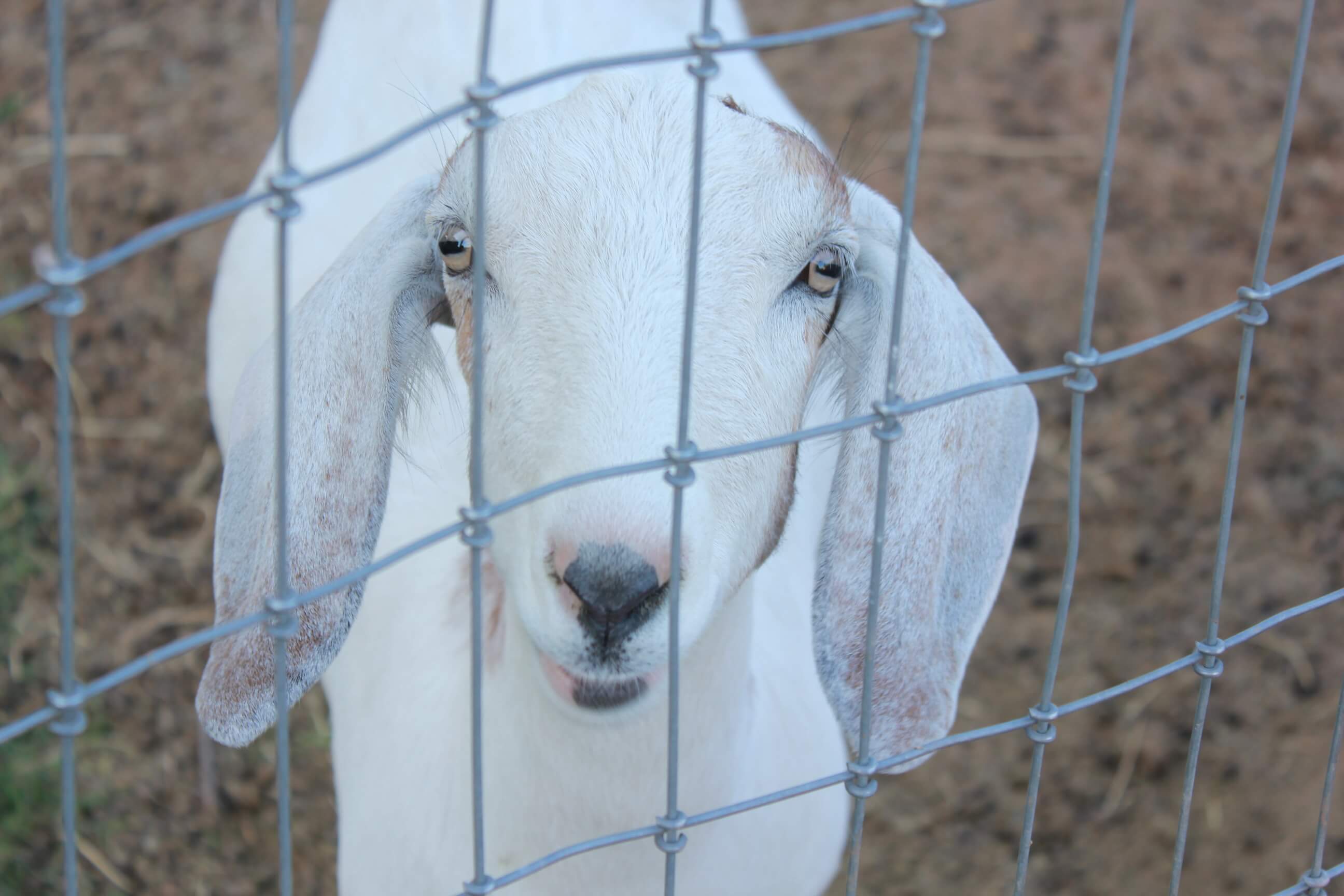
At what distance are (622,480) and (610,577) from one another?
88 millimetres

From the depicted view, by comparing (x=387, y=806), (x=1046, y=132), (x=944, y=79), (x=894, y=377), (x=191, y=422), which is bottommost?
(x=894, y=377)

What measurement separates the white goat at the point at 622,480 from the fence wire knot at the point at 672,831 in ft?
0.53

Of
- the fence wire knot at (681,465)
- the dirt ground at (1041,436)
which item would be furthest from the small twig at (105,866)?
the fence wire knot at (681,465)

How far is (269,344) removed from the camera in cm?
171

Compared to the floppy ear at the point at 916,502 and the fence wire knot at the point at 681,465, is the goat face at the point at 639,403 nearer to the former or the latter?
the floppy ear at the point at 916,502

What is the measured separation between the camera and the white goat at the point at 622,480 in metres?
1.40

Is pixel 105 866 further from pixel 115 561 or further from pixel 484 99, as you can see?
pixel 484 99

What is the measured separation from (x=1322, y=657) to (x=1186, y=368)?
2.53 ft

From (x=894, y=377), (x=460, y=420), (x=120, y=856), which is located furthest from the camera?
(x=120, y=856)

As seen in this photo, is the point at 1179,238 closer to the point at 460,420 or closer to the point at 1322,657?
the point at 1322,657

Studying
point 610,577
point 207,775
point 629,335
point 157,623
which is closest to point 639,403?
point 629,335

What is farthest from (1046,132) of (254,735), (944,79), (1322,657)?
(254,735)

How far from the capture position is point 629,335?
140 cm

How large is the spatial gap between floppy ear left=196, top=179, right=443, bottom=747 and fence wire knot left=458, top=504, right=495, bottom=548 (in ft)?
1.65
